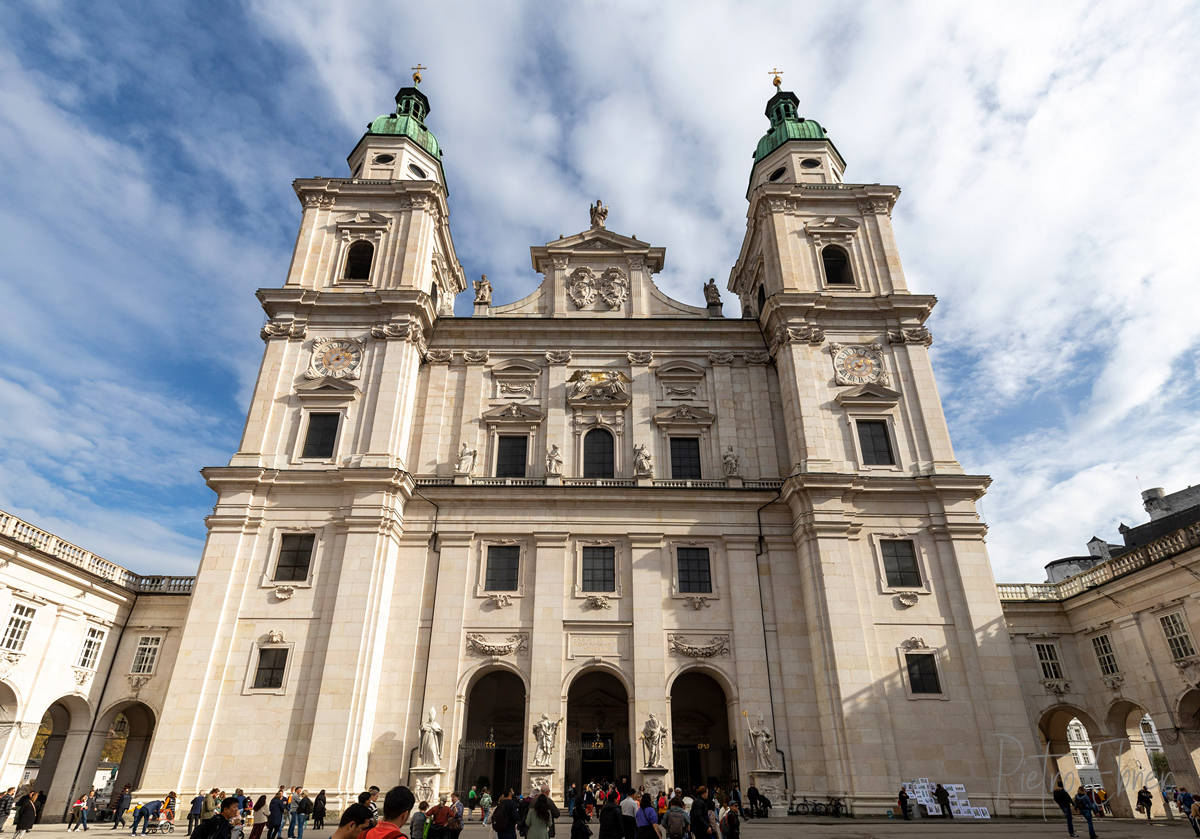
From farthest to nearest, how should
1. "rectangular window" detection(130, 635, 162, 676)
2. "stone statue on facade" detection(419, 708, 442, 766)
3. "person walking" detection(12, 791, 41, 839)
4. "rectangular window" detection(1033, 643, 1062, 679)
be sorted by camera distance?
"rectangular window" detection(1033, 643, 1062, 679) < "rectangular window" detection(130, 635, 162, 676) < "stone statue on facade" detection(419, 708, 442, 766) < "person walking" detection(12, 791, 41, 839)

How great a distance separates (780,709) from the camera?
83.8 feet

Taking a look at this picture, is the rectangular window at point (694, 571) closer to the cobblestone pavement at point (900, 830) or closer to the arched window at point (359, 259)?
the cobblestone pavement at point (900, 830)

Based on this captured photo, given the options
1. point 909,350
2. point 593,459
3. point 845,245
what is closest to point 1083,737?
point 909,350

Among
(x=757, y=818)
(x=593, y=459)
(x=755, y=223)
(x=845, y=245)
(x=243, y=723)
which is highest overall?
(x=755, y=223)

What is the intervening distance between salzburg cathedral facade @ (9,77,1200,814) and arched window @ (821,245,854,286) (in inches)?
3.7

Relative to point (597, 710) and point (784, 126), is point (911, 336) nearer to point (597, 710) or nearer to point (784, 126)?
point (784, 126)

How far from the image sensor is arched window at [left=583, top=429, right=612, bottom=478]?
3048cm

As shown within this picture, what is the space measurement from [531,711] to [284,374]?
57.0 ft

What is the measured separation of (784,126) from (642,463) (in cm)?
2330

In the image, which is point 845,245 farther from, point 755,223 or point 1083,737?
point 1083,737

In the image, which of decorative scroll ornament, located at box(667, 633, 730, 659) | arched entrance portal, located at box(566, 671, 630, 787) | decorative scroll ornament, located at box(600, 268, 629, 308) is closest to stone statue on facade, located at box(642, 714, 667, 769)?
decorative scroll ornament, located at box(667, 633, 730, 659)

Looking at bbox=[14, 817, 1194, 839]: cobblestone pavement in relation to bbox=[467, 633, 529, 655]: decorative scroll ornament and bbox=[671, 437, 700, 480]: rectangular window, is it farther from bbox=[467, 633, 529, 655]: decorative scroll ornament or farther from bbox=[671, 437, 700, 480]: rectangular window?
bbox=[671, 437, 700, 480]: rectangular window

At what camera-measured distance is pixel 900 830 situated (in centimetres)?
1948

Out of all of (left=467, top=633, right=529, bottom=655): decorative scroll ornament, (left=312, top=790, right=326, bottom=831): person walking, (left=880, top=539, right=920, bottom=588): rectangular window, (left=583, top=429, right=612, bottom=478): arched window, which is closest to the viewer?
(left=312, top=790, right=326, bottom=831): person walking
